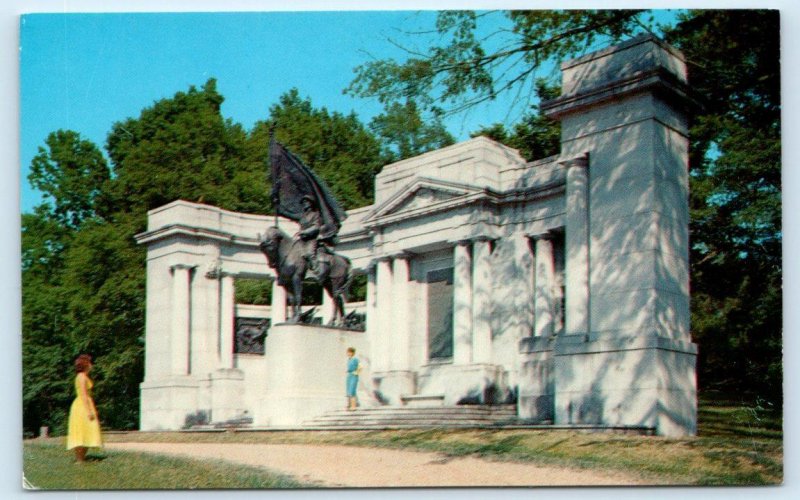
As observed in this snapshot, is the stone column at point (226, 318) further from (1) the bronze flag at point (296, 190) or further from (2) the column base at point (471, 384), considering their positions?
(2) the column base at point (471, 384)

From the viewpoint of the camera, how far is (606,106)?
14.5m

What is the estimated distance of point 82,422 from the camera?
43.9ft

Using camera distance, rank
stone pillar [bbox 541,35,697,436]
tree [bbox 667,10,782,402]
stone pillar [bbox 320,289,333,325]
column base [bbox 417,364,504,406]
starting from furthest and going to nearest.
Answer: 1. stone pillar [bbox 320,289,333,325]
2. column base [bbox 417,364,504,406]
3. stone pillar [bbox 541,35,697,436]
4. tree [bbox 667,10,782,402]

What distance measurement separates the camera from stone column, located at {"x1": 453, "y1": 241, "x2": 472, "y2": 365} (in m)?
18.9

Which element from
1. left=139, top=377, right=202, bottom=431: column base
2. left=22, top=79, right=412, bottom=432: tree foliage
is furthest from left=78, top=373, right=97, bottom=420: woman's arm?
left=139, top=377, right=202, bottom=431: column base

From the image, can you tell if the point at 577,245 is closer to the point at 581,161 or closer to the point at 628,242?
the point at 628,242

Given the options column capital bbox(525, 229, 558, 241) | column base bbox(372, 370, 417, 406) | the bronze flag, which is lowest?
column base bbox(372, 370, 417, 406)

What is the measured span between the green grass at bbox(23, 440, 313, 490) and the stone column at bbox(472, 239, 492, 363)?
6724mm

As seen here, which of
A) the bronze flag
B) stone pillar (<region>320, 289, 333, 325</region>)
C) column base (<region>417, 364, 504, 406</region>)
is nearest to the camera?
the bronze flag

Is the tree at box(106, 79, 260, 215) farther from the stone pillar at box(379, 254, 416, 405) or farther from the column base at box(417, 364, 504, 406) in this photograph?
the column base at box(417, 364, 504, 406)

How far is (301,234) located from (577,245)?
5.41m

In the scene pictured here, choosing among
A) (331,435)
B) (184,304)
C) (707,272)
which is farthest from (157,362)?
(707,272)

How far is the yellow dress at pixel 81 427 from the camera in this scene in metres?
13.3

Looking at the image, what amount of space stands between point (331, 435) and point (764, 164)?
7221 millimetres
